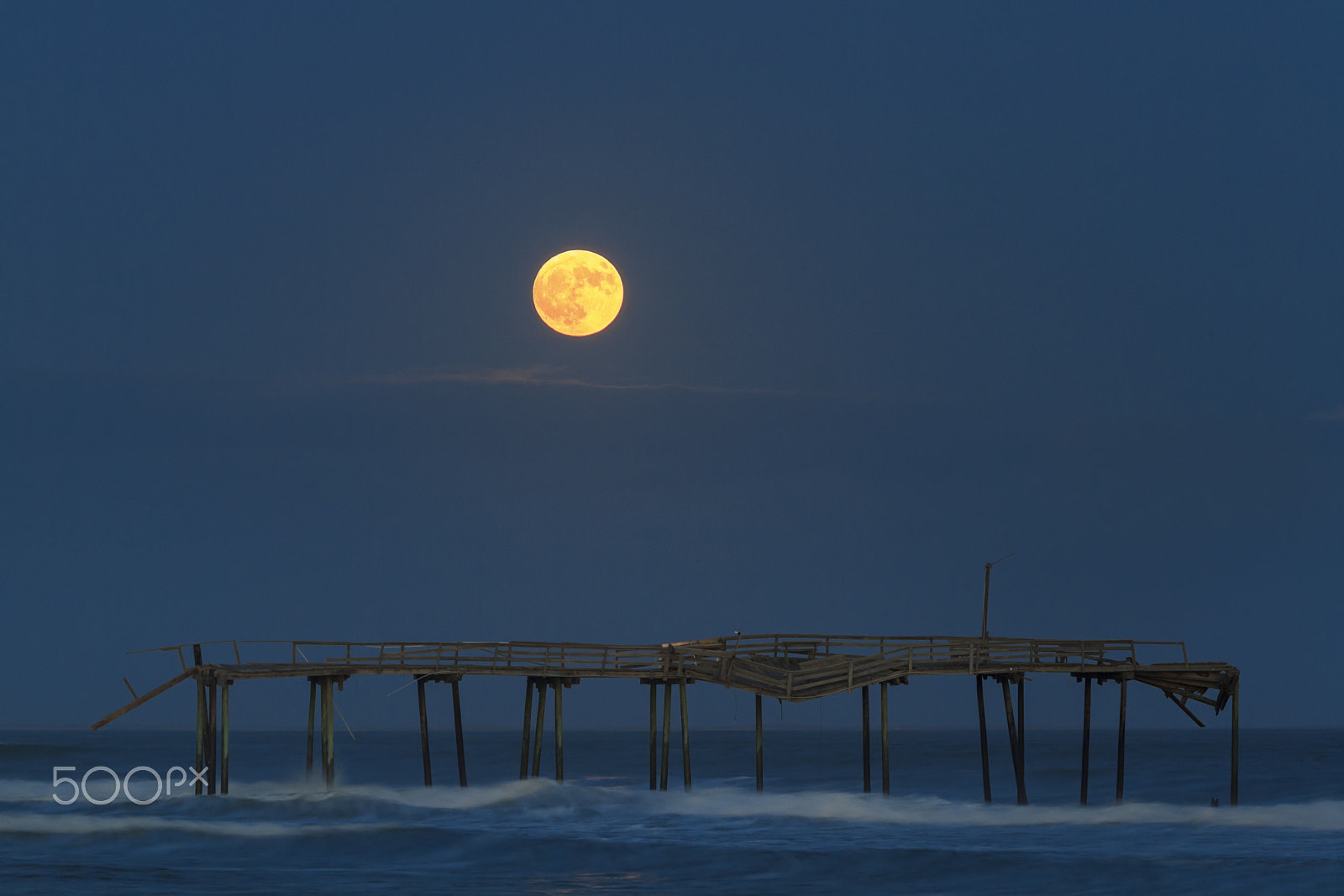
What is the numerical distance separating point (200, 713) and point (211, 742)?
101cm

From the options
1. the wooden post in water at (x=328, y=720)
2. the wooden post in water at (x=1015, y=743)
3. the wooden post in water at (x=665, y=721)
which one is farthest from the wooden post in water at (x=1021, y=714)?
the wooden post in water at (x=328, y=720)

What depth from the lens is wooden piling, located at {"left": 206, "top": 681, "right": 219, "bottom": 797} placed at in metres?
45.5

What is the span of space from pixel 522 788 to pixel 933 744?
12694 cm

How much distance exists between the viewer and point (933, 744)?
17162 centimetres

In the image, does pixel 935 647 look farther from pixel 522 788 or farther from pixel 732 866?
pixel 522 788

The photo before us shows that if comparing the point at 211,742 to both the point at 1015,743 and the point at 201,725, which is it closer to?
the point at 201,725

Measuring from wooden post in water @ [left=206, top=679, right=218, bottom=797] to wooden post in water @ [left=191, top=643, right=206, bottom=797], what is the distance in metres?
0.31

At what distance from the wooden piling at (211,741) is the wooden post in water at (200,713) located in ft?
0.98

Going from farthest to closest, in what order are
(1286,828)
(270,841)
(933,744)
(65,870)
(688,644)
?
(933,744), (1286,828), (688,644), (270,841), (65,870)

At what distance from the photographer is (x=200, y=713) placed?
46312 mm

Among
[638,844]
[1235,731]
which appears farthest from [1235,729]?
[638,844]

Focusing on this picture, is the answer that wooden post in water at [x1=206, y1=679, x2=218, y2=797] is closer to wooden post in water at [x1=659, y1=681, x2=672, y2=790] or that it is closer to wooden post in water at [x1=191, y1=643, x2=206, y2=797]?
wooden post in water at [x1=191, y1=643, x2=206, y2=797]

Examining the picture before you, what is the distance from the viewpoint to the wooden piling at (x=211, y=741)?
45.5m

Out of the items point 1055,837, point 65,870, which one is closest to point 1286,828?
point 1055,837
